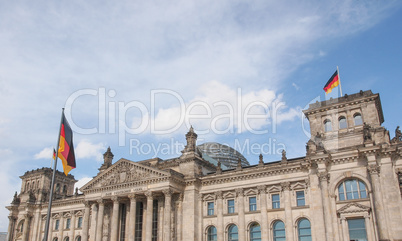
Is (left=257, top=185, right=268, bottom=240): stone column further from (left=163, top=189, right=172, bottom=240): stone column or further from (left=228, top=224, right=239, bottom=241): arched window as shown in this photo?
(left=163, top=189, right=172, bottom=240): stone column

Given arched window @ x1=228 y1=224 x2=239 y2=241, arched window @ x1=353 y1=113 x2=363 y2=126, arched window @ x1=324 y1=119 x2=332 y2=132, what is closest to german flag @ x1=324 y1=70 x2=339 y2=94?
arched window @ x1=324 y1=119 x2=332 y2=132

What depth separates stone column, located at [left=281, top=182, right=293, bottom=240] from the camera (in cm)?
4331

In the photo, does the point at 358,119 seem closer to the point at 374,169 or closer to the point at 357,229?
the point at 374,169

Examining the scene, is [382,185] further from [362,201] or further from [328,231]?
[328,231]

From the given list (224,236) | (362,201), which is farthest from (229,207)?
(362,201)

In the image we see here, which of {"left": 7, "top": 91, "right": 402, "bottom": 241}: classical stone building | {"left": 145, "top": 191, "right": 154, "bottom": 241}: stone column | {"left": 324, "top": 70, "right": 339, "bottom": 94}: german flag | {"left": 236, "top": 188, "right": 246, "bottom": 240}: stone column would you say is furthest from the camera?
{"left": 145, "top": 191, "right": 154, "bottom": 241}: stone column

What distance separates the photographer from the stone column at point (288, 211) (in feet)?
142

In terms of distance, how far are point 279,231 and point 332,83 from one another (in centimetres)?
1899

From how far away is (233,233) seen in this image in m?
47.4

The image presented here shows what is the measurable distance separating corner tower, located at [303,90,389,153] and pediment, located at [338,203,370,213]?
6.73 meters

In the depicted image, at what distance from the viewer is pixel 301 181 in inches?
1756

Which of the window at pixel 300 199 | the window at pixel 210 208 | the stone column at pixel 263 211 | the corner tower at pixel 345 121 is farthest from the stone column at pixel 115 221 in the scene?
the corner tower at pixel 345 121

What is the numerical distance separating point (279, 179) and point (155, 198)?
1708cm

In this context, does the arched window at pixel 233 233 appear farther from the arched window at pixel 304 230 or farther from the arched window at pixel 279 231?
the arched window at pixel 304 230
